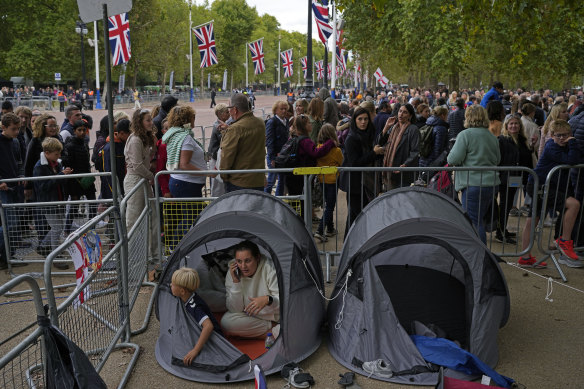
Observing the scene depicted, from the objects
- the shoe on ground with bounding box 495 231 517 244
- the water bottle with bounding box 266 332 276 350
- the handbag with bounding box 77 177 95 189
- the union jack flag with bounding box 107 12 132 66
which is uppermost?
the union jack flag with bounding box 107 12 132 66

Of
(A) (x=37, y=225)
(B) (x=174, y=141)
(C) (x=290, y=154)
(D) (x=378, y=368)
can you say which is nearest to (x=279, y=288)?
(D) (x=378, y=368)

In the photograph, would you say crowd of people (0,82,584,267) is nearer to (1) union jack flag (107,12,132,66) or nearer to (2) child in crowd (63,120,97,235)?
(2) child in crowd (63,120,97,235)

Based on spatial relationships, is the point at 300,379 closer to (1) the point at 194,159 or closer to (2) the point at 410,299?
(2) the point at 410,299

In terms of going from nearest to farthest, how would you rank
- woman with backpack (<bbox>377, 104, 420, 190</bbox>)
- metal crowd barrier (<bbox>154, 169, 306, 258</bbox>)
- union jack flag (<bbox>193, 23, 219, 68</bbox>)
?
metal crowd barrier (<bbox>154, 169, 306, 258</bbox>)
woman with backpack (<bbox>377, 104, 420, 190</bbox>)
union jack flag (<bbox>193, 23, 219, 68</bbox>)

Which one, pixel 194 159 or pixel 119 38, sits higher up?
pixel 119 38

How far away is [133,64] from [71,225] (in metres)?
56.1

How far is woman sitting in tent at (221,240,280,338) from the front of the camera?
5105 mm

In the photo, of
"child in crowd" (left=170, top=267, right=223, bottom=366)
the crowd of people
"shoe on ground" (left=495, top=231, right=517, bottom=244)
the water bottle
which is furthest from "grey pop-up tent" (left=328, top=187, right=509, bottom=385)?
"shoe on ground" (left=495, top=231, right=517, bottom=244)

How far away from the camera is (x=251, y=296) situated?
5.21 meters

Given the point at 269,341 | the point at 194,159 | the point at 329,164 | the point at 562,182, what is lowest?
the point at 269,341

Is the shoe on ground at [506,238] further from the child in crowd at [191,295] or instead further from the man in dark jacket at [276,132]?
the child in crowd at [191,295]

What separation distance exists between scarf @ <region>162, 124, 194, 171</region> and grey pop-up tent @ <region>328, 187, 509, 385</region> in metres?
2.71

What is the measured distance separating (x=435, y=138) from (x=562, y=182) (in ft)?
8.39

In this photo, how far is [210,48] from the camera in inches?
1380
